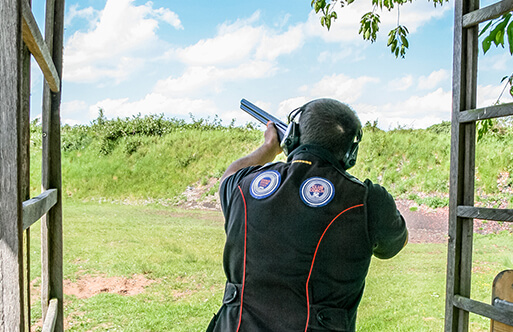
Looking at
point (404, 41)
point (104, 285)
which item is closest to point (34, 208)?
point (404, 41)

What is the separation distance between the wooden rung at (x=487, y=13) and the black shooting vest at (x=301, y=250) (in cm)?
86

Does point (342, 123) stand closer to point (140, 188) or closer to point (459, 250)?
point (459, 250)

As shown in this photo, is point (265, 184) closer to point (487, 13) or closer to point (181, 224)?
point (487, 13)

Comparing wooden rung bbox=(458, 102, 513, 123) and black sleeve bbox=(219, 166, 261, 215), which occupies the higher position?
wooden rung bbox=(458, 102, 513, 123)

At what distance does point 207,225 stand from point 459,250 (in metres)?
7.13

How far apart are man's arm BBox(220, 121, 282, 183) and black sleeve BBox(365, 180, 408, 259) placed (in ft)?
1.13

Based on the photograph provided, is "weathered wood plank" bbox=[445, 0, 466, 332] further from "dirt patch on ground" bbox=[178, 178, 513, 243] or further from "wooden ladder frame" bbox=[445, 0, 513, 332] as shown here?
"dirt patch on ground" bbox=[178, 178, 513, 243]

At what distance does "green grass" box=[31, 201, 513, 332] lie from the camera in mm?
5430

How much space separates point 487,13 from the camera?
4.75ft

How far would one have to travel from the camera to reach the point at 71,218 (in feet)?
29.0

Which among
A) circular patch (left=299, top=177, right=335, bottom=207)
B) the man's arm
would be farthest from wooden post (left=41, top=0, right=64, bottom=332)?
circular patch (left=299, top=177, right=335, bottom=207)

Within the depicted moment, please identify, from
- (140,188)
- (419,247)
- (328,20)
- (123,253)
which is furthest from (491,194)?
(140,188)

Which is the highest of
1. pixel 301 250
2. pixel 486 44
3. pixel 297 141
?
pixel 486 44

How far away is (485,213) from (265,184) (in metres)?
0.85
